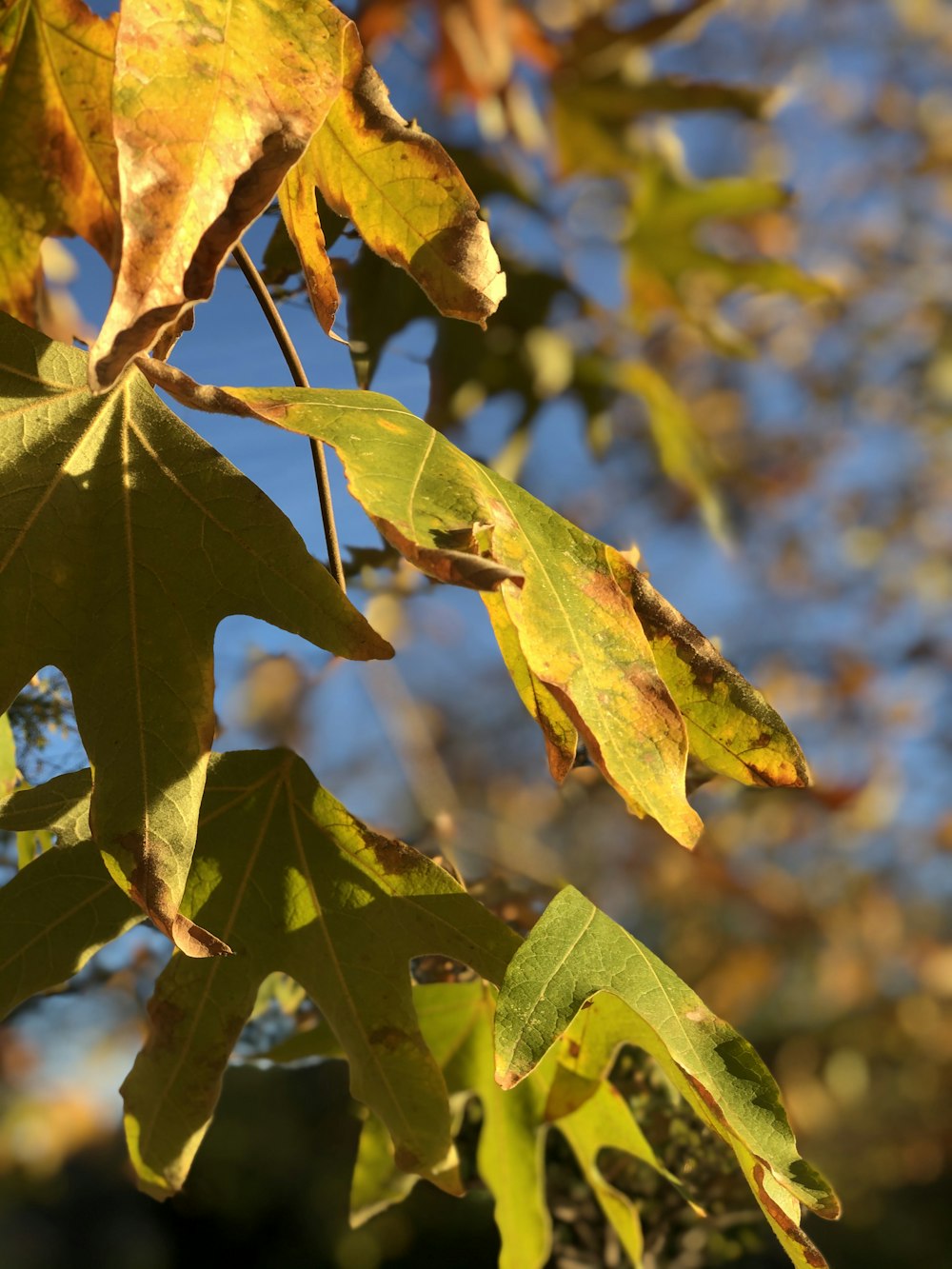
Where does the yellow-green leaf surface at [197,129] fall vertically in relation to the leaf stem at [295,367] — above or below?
above

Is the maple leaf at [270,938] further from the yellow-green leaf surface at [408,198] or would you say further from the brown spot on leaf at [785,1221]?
the yellow-green leaf surface at [408,198]

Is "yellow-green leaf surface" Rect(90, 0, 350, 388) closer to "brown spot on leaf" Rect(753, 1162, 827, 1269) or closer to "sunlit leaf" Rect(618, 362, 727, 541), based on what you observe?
"brown spot on leaf" Rect(753, 1162, 827, 1269)

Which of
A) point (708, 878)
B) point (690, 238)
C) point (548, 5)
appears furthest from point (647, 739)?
point (708, 878)

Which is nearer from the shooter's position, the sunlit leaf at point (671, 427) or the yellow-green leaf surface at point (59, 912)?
the yellow-green leaf surface at point (59, 912)

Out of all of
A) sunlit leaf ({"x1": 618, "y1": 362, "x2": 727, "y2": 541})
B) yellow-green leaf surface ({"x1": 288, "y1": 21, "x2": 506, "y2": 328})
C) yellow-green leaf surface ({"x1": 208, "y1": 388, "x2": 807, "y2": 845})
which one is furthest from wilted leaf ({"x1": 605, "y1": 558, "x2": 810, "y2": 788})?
sunlit leaf ({"x1": 618, "y1": 362, "x2": 727, "y2": 541})

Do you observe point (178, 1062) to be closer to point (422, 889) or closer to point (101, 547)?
point (422, 889)

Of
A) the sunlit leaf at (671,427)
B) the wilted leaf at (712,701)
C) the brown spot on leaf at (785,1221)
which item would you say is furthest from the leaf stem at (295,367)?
the sunlit leaf at (671,427)

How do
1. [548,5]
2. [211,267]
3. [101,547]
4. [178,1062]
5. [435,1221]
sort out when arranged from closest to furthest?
[211,267] < [101,547] < [178,1062] < [435,1221] < [548,5]
